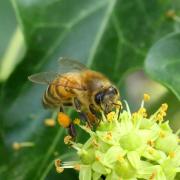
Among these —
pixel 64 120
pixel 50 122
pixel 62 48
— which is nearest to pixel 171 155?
pixel 64 120

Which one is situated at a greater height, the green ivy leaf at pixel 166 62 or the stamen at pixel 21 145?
the green ivy leaf at pixel 166 62

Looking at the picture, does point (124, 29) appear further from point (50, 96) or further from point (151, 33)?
point (50, 96)

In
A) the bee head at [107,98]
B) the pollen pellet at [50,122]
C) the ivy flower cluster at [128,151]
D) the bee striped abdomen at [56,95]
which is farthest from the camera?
the pollen pellet at [50,122]

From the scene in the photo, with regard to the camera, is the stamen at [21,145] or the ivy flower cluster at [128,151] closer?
the ivy flower cluster at [128,151]

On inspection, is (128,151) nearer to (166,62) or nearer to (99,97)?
(99,97)

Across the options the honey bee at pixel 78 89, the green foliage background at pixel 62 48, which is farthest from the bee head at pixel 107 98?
the green foliage background at pixel 62 48

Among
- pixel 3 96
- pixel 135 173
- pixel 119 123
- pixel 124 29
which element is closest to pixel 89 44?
pixel 124 29

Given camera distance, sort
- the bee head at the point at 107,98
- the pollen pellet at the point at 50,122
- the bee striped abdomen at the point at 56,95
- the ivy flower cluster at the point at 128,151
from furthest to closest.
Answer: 1. the pollen pellet at the point at 50,122
2. the bee striped abdomen at the point at 56,95
3. the bee head at the point at 107,98
4. the ivy flower cluster at the point at 128,151

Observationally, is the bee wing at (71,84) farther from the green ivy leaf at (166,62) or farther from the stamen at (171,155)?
the stamen at (171,155)

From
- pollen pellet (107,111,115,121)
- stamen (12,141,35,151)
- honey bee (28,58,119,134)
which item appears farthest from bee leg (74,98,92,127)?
stamen (12,141,35,151)
